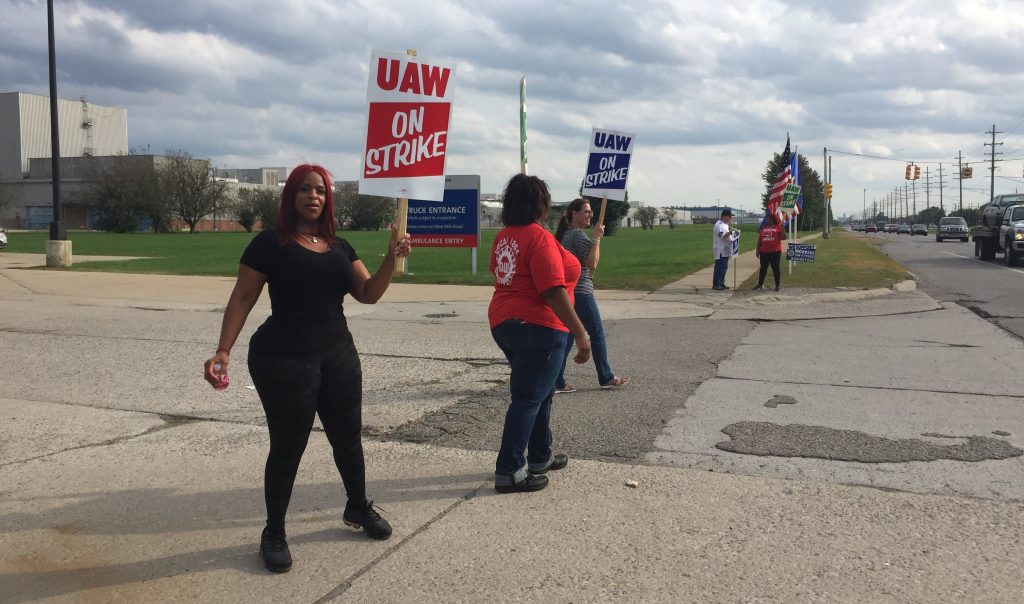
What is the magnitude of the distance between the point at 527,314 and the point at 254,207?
95.0 meters

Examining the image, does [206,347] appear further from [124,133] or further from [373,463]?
[124,133]

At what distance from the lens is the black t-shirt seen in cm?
371

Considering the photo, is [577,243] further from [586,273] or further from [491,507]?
[491,507]

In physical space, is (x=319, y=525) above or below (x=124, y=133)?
below

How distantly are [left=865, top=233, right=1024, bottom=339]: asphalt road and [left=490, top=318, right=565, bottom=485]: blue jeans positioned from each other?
8726mm

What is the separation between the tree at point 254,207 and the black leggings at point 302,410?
90995 millimetres

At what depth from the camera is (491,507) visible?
449 cm

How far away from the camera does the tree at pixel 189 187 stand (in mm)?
85881

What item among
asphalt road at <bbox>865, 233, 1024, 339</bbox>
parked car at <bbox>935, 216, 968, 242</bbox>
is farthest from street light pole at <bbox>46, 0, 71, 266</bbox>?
parked car at <bbox>935, 216, 968, 242</bbox>

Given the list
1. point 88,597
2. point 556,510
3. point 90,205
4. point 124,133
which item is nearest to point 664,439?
point 556,510

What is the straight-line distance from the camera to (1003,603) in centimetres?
333

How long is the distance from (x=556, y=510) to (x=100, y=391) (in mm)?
4910

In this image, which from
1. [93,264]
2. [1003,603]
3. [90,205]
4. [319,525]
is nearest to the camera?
[1003,603]

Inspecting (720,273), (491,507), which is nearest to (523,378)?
(491,507)
